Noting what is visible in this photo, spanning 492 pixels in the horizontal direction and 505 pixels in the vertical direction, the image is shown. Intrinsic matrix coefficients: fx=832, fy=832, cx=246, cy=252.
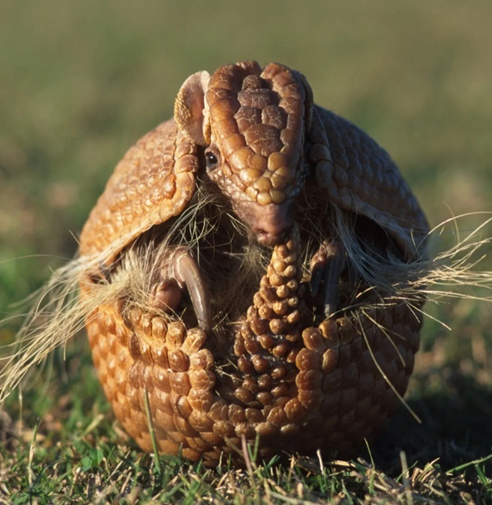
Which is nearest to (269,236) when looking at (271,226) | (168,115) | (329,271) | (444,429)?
(271,226)

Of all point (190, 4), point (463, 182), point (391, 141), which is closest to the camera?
point (463, 182)

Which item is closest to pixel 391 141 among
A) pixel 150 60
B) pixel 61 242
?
pixel 61 242

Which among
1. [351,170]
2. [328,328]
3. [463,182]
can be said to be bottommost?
[463,182]

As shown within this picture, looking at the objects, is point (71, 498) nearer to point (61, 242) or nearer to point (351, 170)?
point (351, 170)

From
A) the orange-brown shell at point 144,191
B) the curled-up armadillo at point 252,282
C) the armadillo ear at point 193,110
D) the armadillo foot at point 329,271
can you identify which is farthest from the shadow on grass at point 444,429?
the armadillo ear at point 193,110

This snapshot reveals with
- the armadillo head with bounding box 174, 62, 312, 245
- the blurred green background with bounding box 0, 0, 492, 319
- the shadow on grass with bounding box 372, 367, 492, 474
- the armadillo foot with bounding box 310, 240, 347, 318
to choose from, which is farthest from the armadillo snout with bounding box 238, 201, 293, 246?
the blurred green background with bounding box 0, 0, 492, 319

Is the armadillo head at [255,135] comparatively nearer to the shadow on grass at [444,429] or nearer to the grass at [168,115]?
the grass at [168,115]
